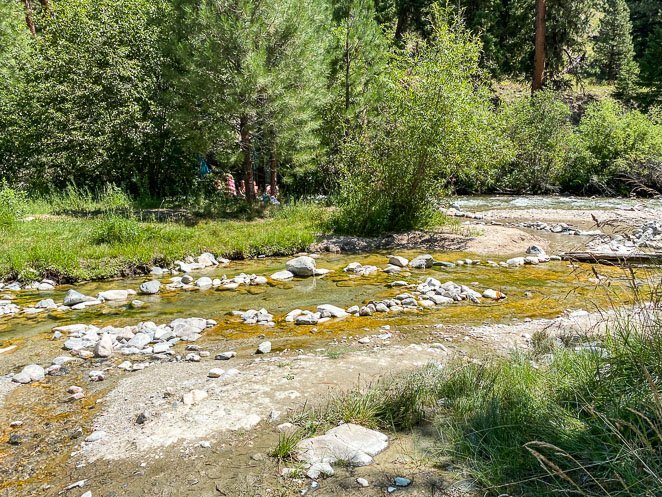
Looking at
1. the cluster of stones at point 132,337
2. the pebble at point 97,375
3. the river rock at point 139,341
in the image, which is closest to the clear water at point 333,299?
the cluster of stones at point 132,337

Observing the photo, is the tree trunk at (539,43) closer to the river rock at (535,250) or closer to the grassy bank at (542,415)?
the river rock at (535,250)

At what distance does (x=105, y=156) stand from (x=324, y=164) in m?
7.82

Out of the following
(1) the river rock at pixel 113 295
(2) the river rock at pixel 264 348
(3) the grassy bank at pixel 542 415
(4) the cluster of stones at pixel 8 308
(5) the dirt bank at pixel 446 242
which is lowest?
(5) the dirt bank at pixel 446 242

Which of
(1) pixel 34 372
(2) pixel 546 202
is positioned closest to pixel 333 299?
(1) pixel 34 372

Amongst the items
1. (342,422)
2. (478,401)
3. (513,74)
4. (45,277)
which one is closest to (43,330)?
(45,277)

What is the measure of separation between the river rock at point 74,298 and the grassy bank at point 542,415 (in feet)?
19.0

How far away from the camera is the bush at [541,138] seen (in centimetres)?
2203

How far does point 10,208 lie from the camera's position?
507 inches

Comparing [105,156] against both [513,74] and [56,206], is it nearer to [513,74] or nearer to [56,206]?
[56,206]

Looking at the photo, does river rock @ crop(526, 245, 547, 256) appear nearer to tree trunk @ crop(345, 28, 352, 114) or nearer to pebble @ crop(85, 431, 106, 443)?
tree trunk @ crop(345, 28, 352, 114)

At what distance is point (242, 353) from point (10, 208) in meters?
10.4

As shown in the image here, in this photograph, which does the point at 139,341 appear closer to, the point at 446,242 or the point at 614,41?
the point at 446,242

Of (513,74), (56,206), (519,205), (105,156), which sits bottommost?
(519,205)

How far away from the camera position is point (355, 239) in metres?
13.0
